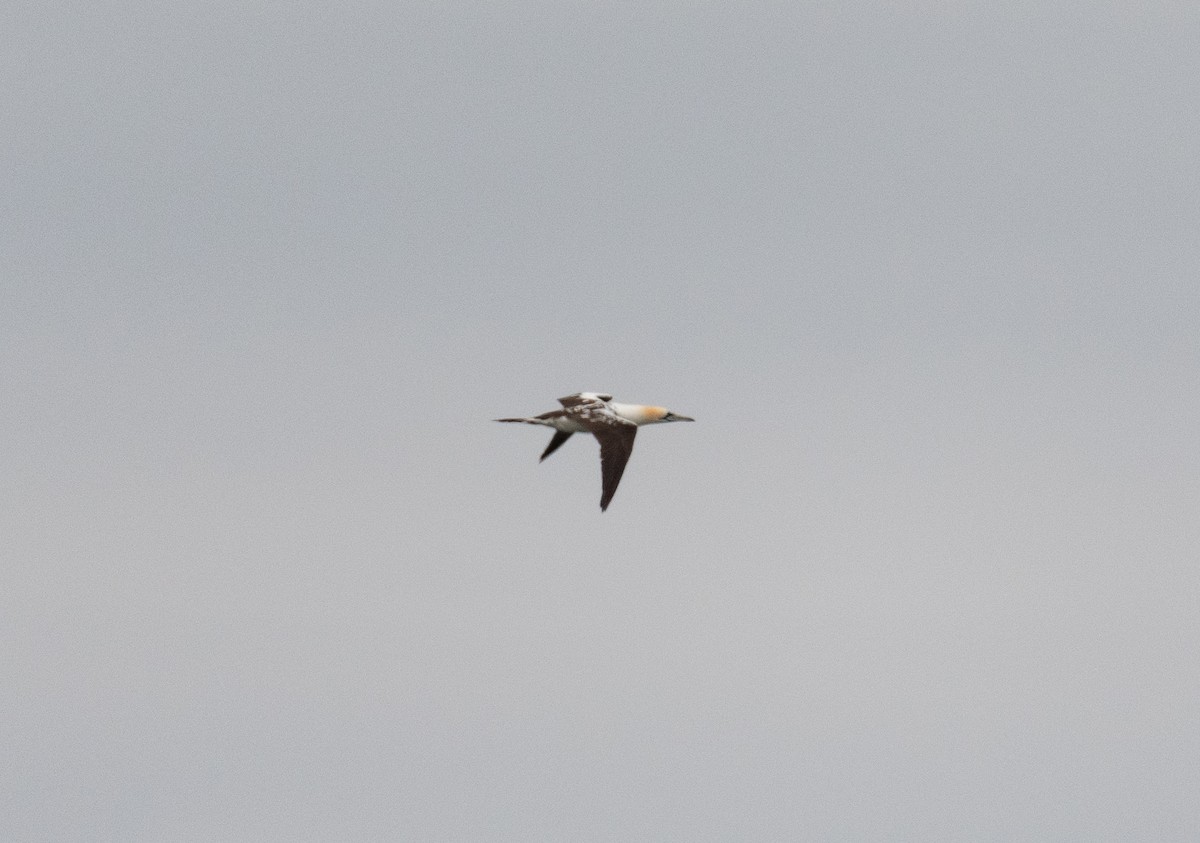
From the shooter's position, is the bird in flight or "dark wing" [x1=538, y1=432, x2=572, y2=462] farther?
"dark wing" [x1=538, y1=432, x2=572, y2=462]

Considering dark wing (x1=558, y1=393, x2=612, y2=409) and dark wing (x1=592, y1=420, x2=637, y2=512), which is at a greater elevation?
dark wing (x1=558, y1=393, x2=612, y2=409)

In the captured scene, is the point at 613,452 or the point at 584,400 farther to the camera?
the point at 584,400

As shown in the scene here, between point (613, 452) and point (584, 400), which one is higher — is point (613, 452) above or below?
below

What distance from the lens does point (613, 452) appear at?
7392 inches

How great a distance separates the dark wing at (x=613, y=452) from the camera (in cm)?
18462

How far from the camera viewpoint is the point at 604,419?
191250 mm

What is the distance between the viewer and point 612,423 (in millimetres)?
190750

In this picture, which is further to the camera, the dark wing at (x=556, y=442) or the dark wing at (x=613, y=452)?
the dark wing at (x=556, y=442)

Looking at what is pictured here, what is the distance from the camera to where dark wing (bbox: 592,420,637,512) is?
606 ft

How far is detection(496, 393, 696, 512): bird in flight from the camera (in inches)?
7436

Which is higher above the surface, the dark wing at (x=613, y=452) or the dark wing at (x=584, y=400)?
the dark wing at (x=584, y=400)

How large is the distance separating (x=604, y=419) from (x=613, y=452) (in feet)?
12.8

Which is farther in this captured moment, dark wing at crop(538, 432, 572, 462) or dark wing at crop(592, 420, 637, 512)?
dark wing at crop(538, 432, 572, 462)

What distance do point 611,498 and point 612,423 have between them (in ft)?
A: 25.9
